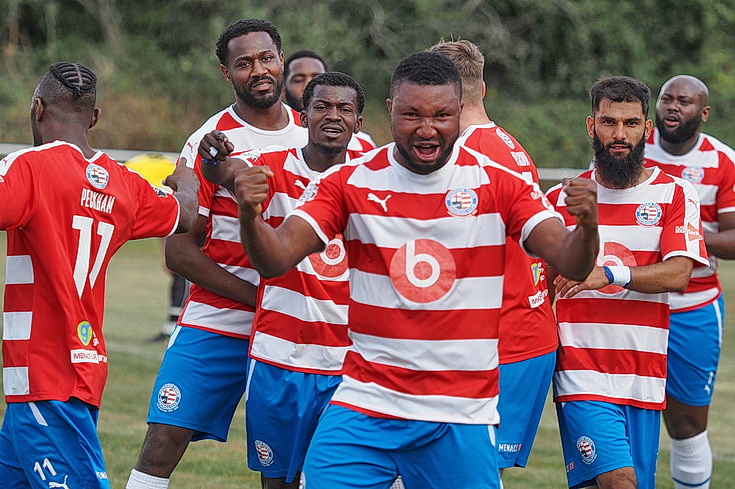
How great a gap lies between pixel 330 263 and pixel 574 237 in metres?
1.69

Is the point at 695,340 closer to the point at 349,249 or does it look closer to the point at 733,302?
the point at 349,249

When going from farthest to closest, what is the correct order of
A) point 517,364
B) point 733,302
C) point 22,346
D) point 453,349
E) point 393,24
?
point 393,24, point 733,302, point 517,364, point 22,346, point 453,349

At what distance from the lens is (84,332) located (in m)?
4.81

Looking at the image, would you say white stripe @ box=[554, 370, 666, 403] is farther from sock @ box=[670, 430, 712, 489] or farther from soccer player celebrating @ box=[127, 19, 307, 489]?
sock @ box=[670, 430, 712, 489]

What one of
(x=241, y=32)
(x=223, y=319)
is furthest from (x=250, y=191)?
(x=241, y=32)

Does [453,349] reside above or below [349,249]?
below

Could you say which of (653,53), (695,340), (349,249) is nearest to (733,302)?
(695,340)

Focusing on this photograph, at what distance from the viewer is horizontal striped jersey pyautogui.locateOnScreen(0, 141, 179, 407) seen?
184 inches

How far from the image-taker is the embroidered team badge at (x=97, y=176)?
15.8 feet

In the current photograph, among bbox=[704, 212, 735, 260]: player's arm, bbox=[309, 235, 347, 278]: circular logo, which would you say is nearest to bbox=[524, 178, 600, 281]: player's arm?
bbox=[309, 235, 347, 278]: circular logo

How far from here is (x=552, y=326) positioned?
19.3ft

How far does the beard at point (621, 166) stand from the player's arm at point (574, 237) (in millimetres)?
1814

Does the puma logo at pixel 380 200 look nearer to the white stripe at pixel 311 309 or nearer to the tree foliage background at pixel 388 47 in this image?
the white stripe at pixel 311 309

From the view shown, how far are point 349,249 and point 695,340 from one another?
3.88m
